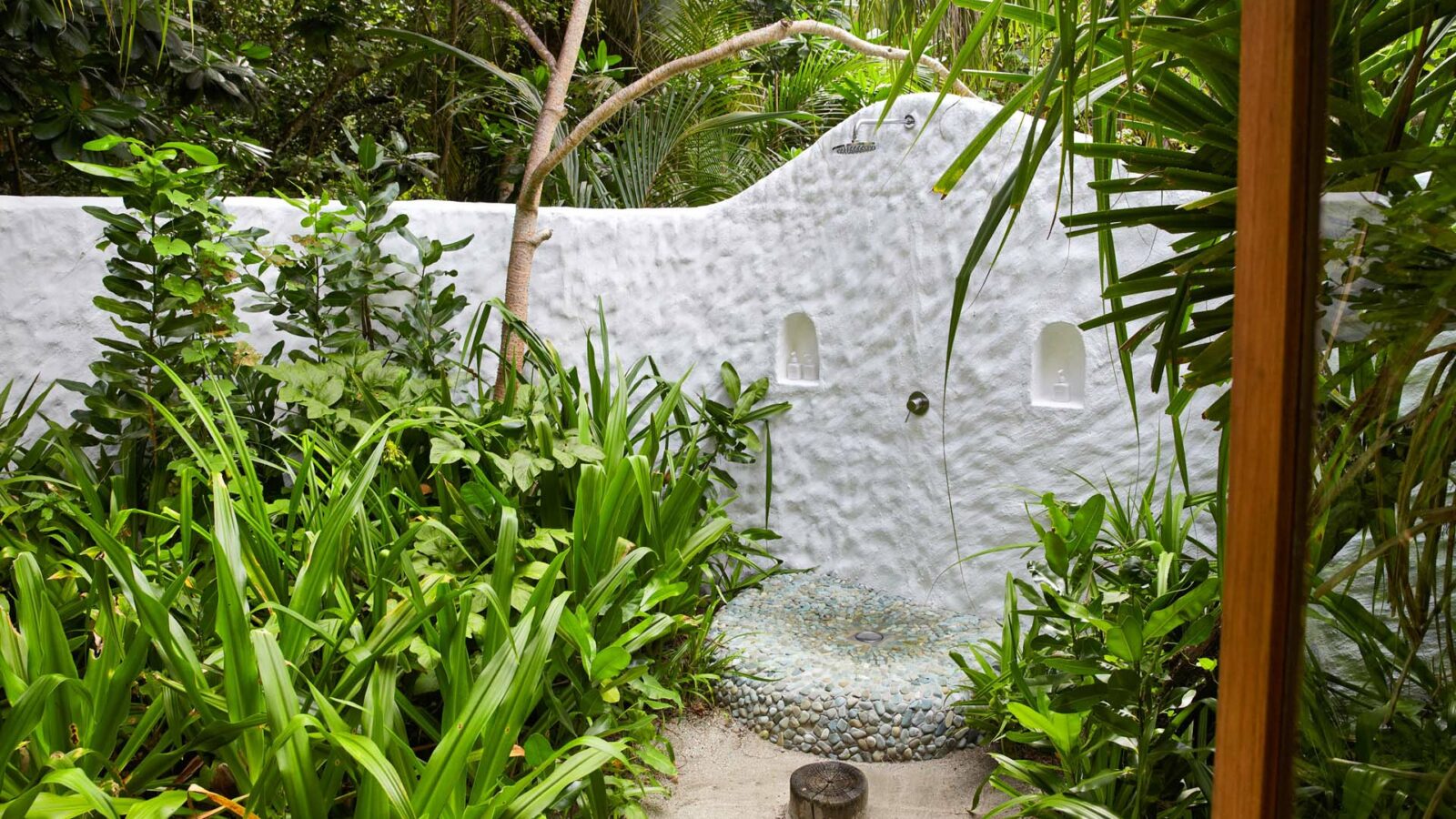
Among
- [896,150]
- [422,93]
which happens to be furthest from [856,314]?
[422,93]

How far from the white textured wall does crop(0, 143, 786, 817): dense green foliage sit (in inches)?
8.2

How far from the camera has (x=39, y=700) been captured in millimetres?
1418

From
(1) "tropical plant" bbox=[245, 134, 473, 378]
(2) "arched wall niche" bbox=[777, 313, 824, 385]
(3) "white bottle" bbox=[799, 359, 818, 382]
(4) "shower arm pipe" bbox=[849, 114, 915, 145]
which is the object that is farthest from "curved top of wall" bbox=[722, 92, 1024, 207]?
(1) "tropical plant" bbox=[245, 134, 473, 378]

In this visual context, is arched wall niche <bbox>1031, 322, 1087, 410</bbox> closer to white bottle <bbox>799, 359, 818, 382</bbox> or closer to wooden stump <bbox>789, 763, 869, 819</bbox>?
white bottle <bbox>799, 359, 818, 382</bbox>

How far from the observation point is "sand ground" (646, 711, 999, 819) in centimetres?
228

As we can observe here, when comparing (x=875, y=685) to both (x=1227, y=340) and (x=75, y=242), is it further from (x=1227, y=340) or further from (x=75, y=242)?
(x=75, y=242)

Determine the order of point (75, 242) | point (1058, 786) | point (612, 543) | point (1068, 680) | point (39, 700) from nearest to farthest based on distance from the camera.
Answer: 1. point (39, 700)
2. point (1068, 680)
3. point (1058, 786)
4. point (612, 543)
5. point (75, 242)

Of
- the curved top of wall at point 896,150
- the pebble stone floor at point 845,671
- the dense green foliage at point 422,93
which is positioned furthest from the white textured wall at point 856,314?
the dense green foliage at point 422,93

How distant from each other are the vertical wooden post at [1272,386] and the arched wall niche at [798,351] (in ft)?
9.64

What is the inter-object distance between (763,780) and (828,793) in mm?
321

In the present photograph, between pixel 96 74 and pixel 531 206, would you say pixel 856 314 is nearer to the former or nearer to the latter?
pixel 531 206

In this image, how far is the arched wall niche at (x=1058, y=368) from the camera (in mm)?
2943

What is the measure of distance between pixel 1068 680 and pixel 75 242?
317 cm

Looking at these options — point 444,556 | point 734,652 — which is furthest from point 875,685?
point 444,556
